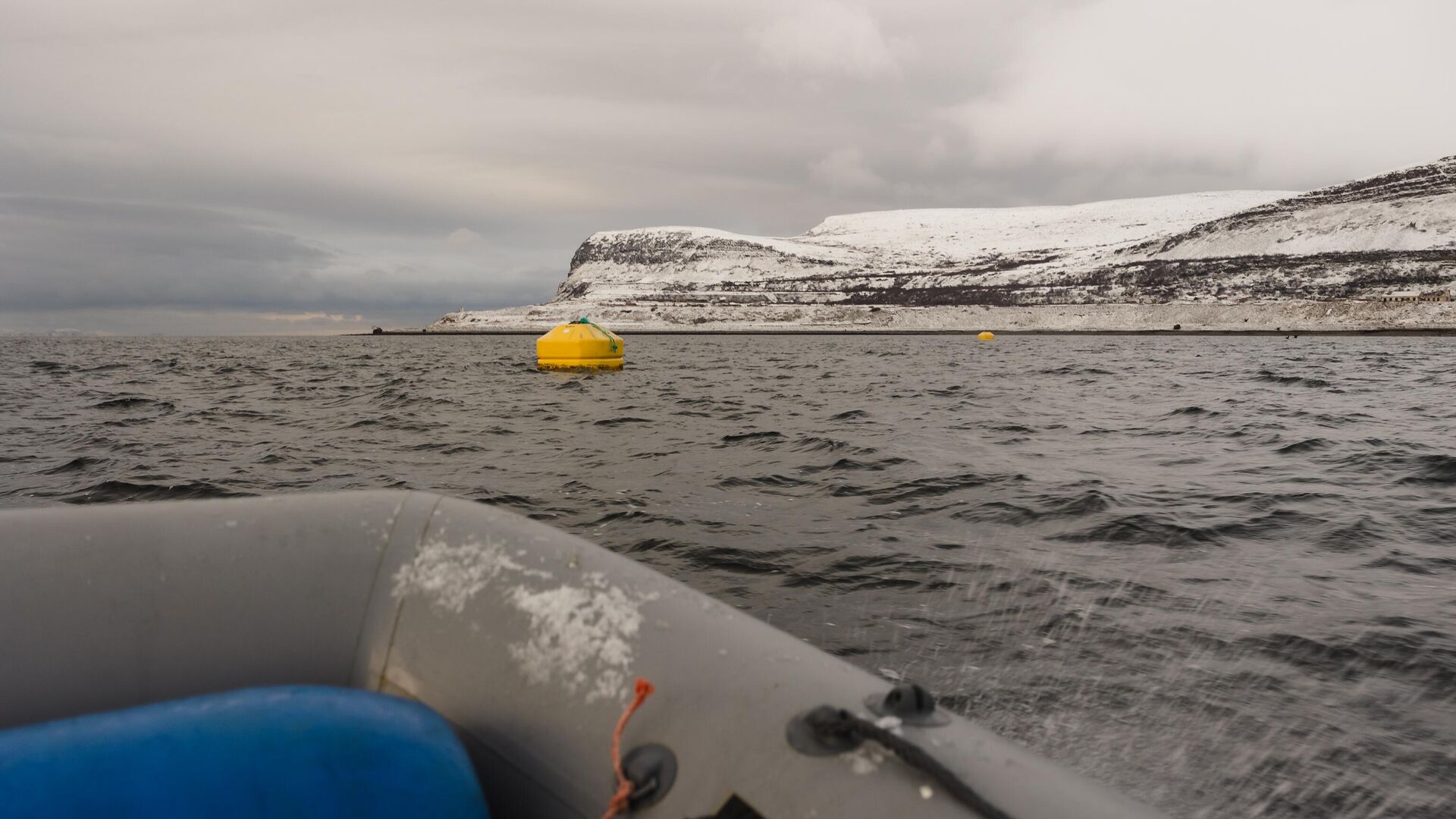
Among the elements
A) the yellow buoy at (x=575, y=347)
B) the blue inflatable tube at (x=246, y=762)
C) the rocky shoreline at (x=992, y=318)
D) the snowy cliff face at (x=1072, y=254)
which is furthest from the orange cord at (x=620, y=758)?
the snowy cliff face at (x=1072, y=254)

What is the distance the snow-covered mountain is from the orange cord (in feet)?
303

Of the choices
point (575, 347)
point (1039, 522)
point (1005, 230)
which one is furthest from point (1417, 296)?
point (1005, 230)

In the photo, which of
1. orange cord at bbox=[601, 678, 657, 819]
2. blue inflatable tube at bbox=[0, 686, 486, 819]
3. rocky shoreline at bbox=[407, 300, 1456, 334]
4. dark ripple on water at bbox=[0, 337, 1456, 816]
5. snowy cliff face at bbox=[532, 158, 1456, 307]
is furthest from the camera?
snowy cliff face at bbox=[532, 158, 1456, 307]

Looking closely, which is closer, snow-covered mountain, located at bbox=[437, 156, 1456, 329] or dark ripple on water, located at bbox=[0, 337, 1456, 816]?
dark ripple on water, located at bbox=[0, 337, 1456, 816]

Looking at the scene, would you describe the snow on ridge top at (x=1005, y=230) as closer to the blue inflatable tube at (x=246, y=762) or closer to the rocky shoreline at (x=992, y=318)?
the rocky shoreline at (x=992, y=318)

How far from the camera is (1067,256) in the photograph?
12938 centimetres

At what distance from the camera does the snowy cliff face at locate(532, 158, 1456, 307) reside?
82875mm

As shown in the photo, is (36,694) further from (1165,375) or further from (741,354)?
(741,354)

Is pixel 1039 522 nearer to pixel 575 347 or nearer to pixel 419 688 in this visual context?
pixel 419 688

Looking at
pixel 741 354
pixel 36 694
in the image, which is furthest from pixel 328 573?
pixel 741 354

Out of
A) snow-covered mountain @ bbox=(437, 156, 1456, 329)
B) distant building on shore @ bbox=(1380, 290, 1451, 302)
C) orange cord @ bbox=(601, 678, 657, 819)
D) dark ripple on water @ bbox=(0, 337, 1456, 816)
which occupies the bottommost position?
dark ripple on water @ bbox=(0, 337, 1456, 816)

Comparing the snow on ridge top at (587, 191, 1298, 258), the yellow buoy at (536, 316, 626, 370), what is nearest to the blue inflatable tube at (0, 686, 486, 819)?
the yellow buoy at (536, 316, 626, 370)

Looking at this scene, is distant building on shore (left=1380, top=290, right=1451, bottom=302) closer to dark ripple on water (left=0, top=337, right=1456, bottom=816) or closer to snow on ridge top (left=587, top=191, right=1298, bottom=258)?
dark ripple on water (left=0, top=337, right=1456, bottom=816)

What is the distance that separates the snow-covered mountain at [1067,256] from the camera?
82.9 meters
